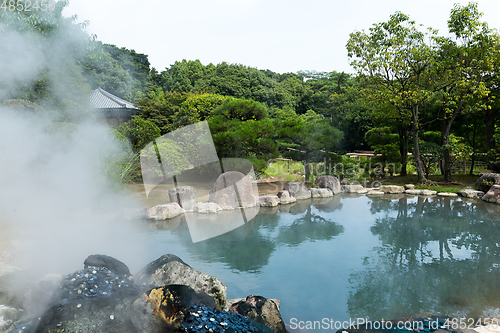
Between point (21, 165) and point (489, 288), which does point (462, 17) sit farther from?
point (21, 165)

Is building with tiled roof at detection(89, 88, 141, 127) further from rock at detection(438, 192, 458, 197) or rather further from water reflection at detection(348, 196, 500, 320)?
rock at detection(438, 192, 458, 197)

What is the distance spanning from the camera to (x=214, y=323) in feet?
7.31

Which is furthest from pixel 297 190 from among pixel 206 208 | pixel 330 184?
pixel 206 208

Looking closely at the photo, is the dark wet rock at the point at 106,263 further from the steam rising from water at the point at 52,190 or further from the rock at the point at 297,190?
the rock at the point at 297,190

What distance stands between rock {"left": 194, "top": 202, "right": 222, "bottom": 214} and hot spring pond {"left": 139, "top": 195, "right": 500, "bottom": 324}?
0.86 m

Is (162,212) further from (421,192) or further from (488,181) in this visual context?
(488,181)

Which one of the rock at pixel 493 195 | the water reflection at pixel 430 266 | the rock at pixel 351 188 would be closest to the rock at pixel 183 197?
the water reflection at pixel 430 266

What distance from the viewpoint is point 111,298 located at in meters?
2.52

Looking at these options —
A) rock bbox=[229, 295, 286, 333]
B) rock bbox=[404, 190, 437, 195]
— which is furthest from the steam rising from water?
rock bbox=[404, 190, 437, 195]

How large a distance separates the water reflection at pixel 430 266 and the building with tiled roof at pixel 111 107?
12437 millimetres

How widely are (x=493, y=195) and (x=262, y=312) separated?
322 inches

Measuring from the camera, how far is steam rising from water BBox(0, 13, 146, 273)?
14.1ft

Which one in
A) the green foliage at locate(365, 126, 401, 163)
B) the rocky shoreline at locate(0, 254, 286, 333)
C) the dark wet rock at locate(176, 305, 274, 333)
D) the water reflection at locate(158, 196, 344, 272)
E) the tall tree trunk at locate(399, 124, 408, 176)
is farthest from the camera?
the tall tree trunk at locate(399, 124, 408, 176)

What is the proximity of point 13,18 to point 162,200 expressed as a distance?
5177 millimetres
